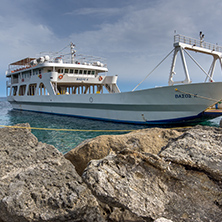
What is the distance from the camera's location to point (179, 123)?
11.0m

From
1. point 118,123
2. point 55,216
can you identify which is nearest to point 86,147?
point 55,216

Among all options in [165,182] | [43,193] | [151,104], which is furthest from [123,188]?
[151,104]

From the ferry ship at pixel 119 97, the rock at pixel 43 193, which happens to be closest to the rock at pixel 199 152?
the rock at pixel 43 193

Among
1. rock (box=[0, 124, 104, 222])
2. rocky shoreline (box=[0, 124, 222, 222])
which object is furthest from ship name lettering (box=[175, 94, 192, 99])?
rock (box=[0, 124, 104, 222])

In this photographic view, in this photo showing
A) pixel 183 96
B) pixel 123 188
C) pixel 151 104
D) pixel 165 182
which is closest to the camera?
pixel 123 188

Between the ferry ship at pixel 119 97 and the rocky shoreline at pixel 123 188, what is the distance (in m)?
8.31

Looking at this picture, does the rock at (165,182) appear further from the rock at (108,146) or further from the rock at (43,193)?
the rock at (108,146)

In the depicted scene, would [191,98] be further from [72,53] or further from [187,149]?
[72,53]

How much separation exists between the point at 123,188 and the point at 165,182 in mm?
443

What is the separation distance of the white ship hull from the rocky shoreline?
8.22 m

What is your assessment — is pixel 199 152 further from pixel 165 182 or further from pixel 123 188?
pixel 123 188

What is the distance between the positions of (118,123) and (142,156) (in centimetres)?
1086

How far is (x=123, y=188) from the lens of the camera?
5.87 ft

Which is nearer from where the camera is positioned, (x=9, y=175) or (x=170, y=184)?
(x=170, y=184)
